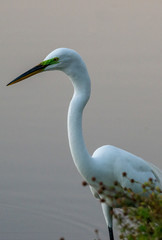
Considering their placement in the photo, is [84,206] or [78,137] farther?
[84,206]

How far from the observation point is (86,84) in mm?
4309

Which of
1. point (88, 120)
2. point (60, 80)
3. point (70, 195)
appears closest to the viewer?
point (70, 195)

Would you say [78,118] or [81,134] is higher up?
[78,118]

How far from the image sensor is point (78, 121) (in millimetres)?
4262

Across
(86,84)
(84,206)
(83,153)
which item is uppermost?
(86,84)

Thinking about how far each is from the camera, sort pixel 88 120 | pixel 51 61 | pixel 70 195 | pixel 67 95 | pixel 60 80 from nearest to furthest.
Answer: pixel 51 61, pixel 70 195, pixel 88 120, pixel 67 95, pixel 60 80

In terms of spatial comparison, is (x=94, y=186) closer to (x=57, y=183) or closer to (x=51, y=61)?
(x=51, y=61)

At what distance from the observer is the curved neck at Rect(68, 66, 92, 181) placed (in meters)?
4.25

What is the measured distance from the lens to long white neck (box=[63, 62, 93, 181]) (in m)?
4.25

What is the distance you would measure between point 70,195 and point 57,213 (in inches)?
18.7

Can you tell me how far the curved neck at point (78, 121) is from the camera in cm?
425

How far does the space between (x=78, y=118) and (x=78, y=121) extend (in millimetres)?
23

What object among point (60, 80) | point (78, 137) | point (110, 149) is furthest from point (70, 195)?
point (60, 80)

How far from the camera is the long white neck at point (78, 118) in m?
4.25
